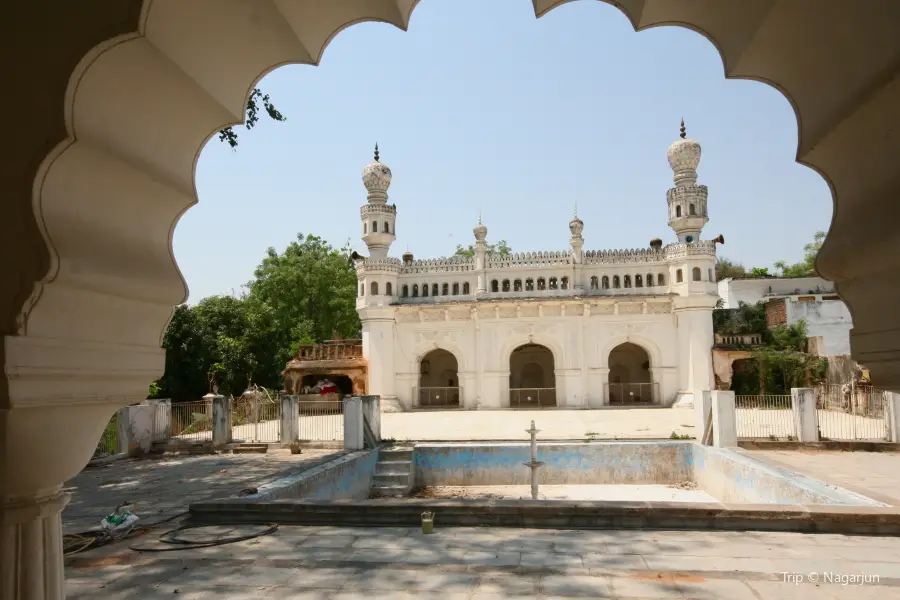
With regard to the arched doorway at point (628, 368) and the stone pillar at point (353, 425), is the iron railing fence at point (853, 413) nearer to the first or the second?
the arched doorway at point (628, 368)

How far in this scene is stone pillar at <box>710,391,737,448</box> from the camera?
11406 mm

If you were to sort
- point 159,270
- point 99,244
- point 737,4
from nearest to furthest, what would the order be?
point 99,244 < point 737,4 < point 159,270

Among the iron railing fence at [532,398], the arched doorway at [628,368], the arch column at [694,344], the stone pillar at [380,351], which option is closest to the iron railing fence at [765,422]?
the arch column at [694,344]

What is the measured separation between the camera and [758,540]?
199 inches

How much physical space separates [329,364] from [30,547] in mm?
21494

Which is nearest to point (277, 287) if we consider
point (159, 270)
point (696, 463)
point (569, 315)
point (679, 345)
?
point (569, 315)

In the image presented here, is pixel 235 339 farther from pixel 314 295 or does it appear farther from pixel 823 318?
pixel 823 318

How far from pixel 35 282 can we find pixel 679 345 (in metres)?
22.1

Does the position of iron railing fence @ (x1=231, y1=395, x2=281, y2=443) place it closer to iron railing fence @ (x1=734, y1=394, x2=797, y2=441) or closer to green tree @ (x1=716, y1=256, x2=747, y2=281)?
iron railing fence @ (x1=734, y1=394, x2=797, y2=441)

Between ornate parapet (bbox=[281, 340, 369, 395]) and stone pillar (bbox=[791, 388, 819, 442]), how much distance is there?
14353mm

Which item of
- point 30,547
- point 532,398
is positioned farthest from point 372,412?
point 532,398

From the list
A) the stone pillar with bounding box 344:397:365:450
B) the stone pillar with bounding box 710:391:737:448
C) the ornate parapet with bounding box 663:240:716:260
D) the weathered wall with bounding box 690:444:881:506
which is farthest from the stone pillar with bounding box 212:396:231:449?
the ornate parapet with bounding box 663:240:716:260

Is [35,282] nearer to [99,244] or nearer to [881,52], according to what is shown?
[99,244]

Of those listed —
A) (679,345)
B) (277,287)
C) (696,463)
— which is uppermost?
(277,287)
